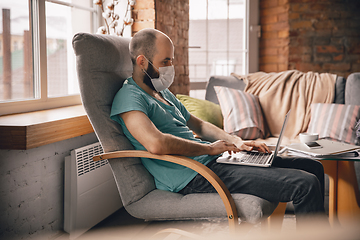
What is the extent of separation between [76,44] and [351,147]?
4.76 ft

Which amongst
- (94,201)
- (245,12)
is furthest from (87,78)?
(245,12)

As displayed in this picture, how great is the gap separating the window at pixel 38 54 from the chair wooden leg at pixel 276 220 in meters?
1.51

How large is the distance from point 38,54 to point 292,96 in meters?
1.96

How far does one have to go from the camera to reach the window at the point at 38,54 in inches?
72.9

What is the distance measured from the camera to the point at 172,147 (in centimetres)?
137

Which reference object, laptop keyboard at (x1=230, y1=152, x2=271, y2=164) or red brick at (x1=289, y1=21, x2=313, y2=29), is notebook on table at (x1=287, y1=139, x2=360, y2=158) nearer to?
laptop keyboard at (x1=230, y1=152, x2=271, y2=164)

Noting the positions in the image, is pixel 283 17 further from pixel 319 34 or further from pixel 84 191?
pixel 84 191

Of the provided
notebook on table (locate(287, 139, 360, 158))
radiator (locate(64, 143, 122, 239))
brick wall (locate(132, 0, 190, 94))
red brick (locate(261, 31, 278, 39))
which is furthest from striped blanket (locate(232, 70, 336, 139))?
red brick (locate(261, 31, 278, 39))

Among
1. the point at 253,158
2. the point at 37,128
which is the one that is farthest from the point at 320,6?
the point at 37,128

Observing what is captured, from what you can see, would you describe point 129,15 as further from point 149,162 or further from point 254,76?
point 149,162

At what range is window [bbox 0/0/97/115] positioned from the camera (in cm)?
185

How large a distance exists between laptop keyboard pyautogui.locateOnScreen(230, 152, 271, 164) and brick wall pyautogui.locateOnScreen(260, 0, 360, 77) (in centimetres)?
280

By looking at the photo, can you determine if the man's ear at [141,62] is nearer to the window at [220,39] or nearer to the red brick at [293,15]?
the window at [220,39]

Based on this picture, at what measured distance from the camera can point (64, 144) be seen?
1.92m
